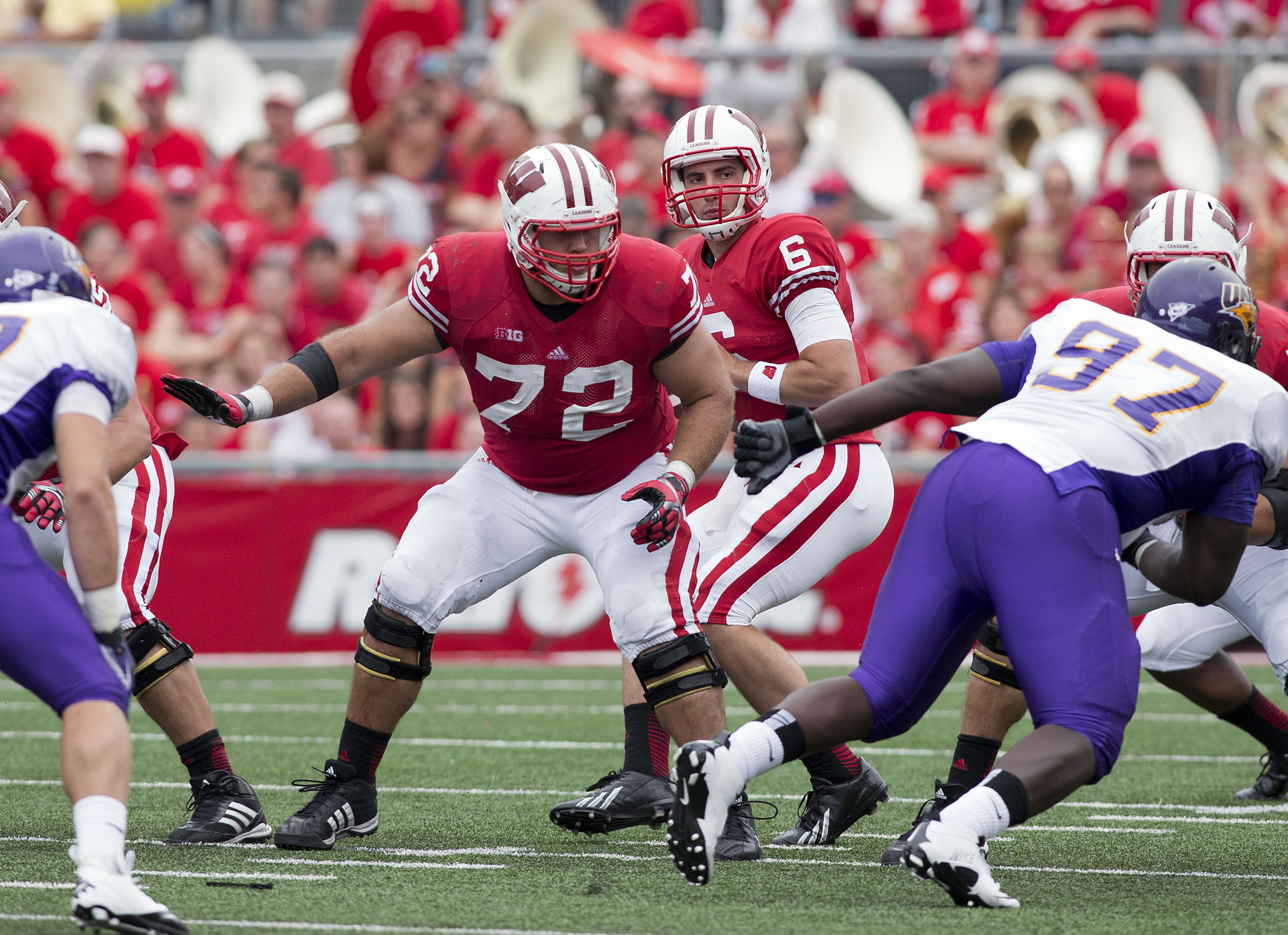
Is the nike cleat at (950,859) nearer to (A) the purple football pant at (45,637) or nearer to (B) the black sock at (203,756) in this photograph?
(A) the purple football pant at (45,637)

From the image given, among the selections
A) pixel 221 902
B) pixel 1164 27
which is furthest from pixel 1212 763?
pixel 1164 27

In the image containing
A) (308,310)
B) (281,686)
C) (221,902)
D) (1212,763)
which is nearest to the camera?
(221,902)

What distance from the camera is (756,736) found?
3814 millimetres

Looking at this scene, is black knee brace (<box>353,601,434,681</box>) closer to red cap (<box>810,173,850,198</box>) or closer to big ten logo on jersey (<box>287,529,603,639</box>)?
big ten logo on jersey (<box>287,529,603,639</box>)

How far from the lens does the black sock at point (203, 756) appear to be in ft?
15.8

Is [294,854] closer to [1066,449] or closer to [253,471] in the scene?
[1066,449]

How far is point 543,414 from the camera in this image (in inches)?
186

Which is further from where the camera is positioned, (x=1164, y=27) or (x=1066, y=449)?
(x=1164, y=27)

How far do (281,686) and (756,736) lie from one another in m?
5.09

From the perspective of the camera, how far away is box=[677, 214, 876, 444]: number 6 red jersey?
16.5ft

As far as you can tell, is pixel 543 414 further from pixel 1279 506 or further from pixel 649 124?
pixel 649 124

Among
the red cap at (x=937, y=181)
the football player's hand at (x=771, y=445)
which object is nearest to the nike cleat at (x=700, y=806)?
the football player's hand at (x=771, y=445)

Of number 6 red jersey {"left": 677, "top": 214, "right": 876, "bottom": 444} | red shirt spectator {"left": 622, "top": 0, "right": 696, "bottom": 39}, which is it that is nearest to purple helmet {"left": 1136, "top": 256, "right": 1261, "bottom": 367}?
number 6 red jersey {"left": 677, "top": 214, "right": 876, "bottom": 444}

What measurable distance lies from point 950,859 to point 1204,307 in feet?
4.70
